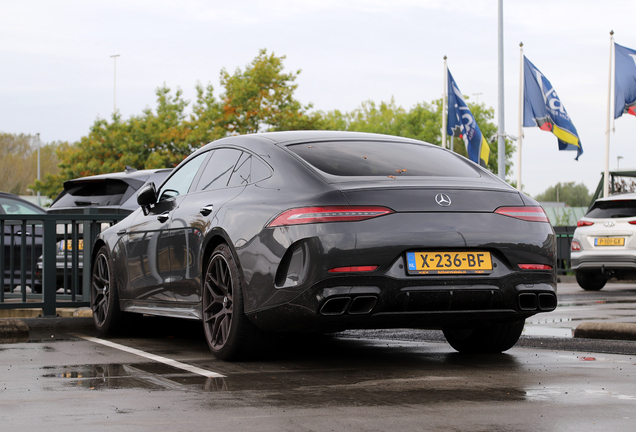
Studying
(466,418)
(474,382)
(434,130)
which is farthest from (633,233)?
(434,130)

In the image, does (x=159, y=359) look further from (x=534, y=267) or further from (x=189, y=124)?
(x=189, y=124)

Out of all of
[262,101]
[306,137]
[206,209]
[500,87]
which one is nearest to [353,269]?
[306,137]

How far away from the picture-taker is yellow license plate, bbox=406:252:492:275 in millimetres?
5352

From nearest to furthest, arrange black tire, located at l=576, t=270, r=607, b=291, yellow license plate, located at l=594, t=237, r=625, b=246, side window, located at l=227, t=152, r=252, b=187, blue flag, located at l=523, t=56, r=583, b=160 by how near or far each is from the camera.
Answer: side window, located at l=227, t=152, r=252, b=187, yellow license plate, located at l=594, t=237, r=625, b=246, black tire, located at l=576, t=270, r=607, b=291, blue flag, located at l=523, t=56, r=583, b=160

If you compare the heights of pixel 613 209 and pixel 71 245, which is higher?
pixel 613 209

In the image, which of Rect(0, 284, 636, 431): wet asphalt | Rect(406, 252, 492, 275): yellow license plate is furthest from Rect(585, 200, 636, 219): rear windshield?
Rect(406, 252, 492, 275): yellow license plate

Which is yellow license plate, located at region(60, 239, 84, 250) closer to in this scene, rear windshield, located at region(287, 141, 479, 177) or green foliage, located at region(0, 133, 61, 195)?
rear windshield, located at region(287, 141, 479, 177)

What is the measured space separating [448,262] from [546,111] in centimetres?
2255

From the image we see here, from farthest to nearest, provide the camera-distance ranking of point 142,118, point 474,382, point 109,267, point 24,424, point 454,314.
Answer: point 142,118 → point 109,267 → point 454,314 → point 474,382 → point 24,424

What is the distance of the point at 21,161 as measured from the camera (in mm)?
94500

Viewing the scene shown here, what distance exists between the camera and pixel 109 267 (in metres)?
8.12

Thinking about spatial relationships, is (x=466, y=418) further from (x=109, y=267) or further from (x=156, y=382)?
(x=109, y=267)

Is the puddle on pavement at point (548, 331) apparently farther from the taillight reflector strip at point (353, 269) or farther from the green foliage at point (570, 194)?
the green foliage at point (570, 194)

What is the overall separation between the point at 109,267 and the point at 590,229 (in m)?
10.4
